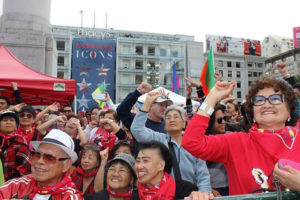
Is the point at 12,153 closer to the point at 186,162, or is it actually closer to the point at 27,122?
the point at 27,122

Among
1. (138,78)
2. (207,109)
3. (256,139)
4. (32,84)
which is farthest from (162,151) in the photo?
(138,78)

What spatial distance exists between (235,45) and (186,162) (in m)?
68.0

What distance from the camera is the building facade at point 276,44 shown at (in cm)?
8425

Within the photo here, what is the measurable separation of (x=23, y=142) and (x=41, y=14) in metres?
7.80

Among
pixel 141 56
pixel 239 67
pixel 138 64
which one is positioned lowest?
pixel 138 64

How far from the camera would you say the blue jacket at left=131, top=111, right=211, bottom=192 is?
2.80m

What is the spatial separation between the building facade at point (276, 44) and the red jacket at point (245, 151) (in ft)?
294

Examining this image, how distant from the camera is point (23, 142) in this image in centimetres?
345

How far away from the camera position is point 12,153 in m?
3.33

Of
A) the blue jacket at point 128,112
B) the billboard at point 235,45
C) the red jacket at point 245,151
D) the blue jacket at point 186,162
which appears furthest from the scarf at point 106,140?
the billboard at point 235,45

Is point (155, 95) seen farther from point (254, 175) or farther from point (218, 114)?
point (254, 175)

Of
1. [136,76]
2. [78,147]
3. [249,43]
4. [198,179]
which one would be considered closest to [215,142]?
[198,179]

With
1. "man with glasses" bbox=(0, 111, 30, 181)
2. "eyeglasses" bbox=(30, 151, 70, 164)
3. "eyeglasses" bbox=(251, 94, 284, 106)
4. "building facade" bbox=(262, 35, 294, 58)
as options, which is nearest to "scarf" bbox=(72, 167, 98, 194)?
"man with glasses" bbox=(0, 111, 30, 181)

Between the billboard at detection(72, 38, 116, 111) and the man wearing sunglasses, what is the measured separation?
3434cm
